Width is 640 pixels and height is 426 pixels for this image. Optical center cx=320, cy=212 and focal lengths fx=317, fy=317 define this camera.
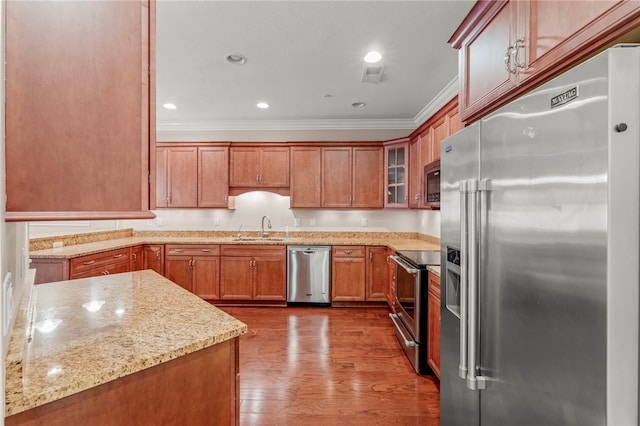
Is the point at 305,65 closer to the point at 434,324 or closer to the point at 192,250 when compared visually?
the point at 434,324

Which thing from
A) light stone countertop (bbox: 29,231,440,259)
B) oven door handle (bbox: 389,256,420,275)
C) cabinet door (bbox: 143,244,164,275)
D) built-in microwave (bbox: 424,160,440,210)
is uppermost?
built-in microwave (bbox: 424,160,440,210)

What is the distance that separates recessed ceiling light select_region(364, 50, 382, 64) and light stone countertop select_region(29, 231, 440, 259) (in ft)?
6.40

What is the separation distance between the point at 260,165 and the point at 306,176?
2.30 ft

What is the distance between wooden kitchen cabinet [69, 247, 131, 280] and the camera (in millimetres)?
3154

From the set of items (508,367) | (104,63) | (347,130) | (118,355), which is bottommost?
(508,367)

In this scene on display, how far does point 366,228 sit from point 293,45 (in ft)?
9.77

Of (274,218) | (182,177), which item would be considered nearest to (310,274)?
(274,218)

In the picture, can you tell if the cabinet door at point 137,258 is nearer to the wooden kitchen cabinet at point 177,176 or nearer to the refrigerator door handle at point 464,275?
the wooden kitchen cabinet at point 177,176

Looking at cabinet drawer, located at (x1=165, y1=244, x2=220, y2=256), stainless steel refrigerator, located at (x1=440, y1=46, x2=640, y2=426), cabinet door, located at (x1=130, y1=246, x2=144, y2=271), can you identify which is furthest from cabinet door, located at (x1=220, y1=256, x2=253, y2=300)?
stainless steel refrigerator, located at (x1=440, y1=46, x2=640, y2=426)

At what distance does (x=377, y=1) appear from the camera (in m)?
2.00

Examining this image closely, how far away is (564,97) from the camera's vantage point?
2.87 ft

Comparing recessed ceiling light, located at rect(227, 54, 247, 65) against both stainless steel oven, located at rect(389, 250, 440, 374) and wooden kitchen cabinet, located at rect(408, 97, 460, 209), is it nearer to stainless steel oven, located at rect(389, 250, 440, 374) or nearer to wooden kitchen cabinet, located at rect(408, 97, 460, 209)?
wooden kitchen cabinet, located at rect(408, 97, 460, 209)

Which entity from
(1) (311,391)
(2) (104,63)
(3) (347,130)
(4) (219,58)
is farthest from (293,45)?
(1) (311,391)

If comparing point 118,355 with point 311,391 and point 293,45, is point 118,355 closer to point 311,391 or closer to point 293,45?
point 311,391
